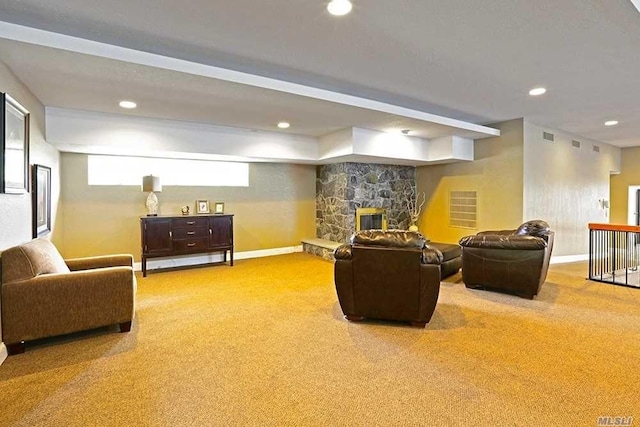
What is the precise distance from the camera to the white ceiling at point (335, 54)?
2.39 metres

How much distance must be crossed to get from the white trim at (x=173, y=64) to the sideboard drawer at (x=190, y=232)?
295 centimetres

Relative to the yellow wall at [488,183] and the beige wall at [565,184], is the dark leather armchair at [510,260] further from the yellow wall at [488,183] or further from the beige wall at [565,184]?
the beige wall at [565,184]

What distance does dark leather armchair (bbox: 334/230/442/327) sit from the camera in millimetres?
3004

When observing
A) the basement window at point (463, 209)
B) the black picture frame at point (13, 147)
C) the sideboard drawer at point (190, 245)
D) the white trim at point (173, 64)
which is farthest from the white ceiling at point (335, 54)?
the basement window at point (463, 209)

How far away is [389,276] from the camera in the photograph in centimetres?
306

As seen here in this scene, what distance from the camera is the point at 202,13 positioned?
2412 mm

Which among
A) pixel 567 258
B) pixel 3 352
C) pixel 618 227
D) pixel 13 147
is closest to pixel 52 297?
pixel 3 352

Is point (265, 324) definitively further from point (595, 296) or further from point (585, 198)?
point (585, 198)

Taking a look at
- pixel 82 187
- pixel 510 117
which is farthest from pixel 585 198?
pixel 82 187

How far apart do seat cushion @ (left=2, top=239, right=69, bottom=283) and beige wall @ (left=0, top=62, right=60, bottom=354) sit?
0.48 ft

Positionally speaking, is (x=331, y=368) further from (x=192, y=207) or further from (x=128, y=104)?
(x=192, y=207)

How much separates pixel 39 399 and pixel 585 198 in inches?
360

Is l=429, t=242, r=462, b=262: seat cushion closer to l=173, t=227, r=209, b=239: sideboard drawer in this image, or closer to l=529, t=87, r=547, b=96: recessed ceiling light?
l=529, t=87, r=547, b=96: recessed ceiling light

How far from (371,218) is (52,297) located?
546 cm
